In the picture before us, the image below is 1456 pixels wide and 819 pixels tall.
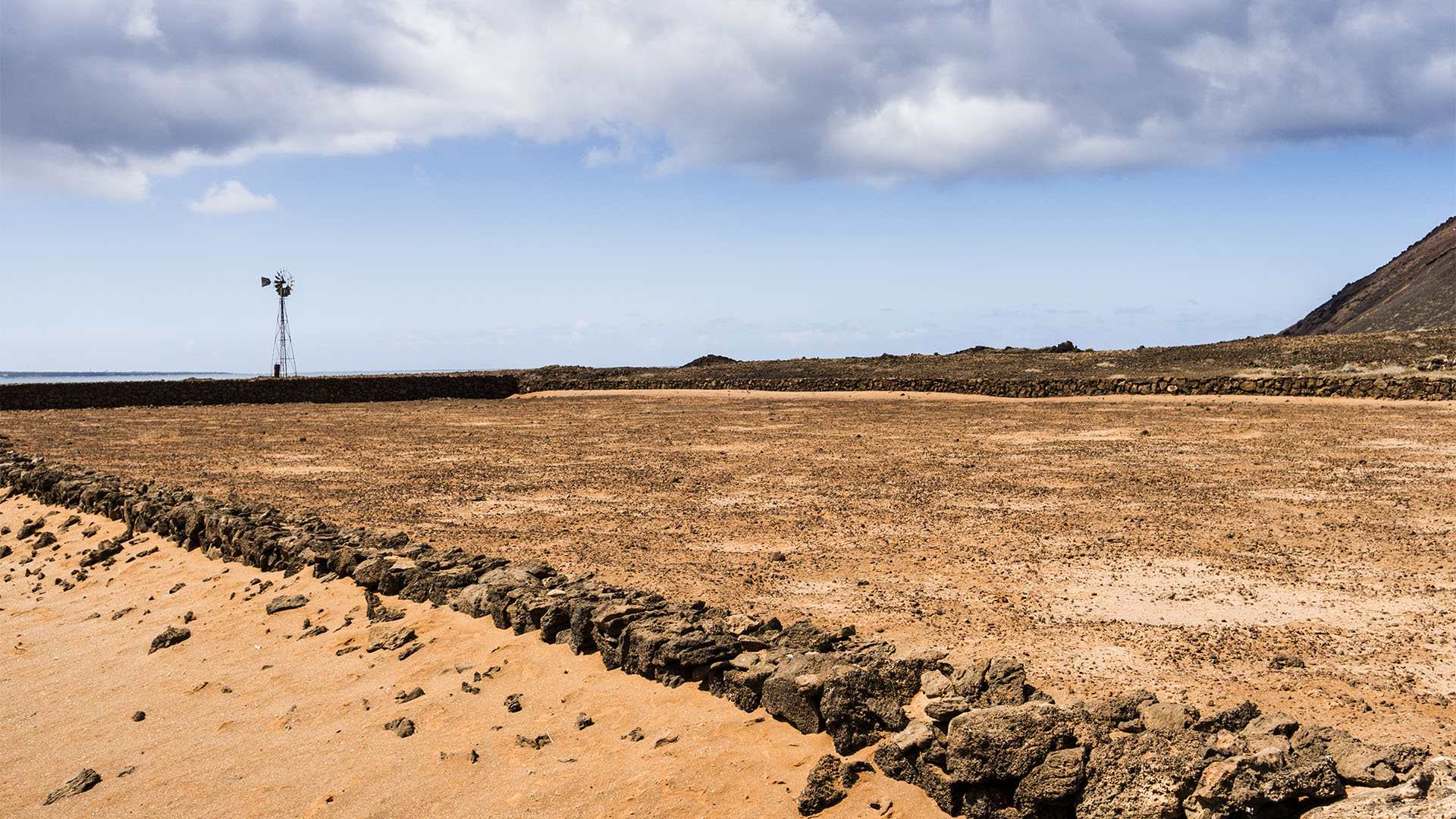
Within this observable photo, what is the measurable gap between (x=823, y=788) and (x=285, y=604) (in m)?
5.90

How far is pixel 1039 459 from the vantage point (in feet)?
54.7

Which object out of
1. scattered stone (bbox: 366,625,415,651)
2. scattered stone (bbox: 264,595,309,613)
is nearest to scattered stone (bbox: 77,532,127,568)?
scattered stone (bbox: 264,595,309,613)

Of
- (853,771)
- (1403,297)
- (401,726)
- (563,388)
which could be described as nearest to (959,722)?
(853,771)

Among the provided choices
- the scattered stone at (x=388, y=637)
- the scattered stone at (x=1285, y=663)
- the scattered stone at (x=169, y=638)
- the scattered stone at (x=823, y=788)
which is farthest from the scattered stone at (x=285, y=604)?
the scattered stone at (x=1285, y=663)

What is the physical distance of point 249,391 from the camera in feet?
141

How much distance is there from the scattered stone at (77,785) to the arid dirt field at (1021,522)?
4156mm

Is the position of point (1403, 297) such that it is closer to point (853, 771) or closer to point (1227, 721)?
point (1227, 721)

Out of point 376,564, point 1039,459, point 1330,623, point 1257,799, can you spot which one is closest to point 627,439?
point 1039,459

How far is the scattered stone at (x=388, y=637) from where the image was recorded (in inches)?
284

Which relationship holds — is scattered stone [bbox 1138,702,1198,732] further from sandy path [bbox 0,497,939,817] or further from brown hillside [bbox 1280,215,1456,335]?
brown hillside [bbox 1280,215,1456,335]

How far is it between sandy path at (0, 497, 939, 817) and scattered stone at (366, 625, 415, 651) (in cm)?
10

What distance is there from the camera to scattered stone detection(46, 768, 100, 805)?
5684mm

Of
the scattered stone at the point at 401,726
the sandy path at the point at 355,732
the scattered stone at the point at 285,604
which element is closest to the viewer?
the sandy path at the point at 355,732

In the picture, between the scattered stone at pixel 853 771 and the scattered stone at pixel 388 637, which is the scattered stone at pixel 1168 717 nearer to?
the scattered stone at pixel 853 771
